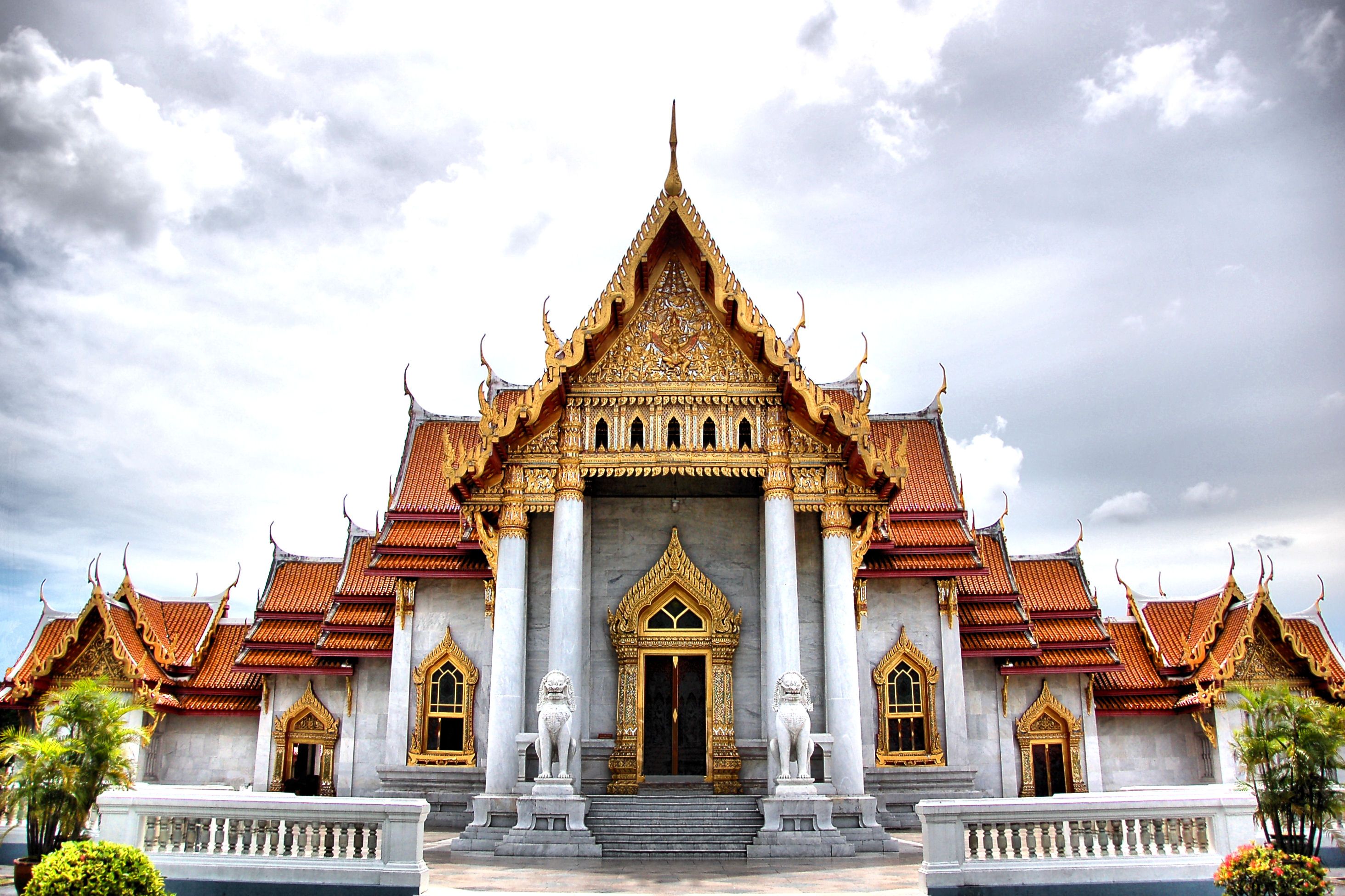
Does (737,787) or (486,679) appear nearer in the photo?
(737,787)

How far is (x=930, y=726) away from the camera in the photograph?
773 inches

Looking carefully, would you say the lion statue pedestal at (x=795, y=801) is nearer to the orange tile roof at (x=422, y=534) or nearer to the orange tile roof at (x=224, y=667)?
the orange tile roof at (x=422, y=534)

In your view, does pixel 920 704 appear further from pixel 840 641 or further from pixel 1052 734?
pixel 840 641

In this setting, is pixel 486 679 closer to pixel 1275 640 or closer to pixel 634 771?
pixel 634 771

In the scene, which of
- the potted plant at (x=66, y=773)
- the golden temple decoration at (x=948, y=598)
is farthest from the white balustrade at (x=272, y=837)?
the golden temple decoration at (x=948, y=598)

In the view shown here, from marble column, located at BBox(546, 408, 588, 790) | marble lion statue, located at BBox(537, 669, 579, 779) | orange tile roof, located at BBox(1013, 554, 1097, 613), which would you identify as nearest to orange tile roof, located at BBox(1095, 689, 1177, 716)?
orange tile roof, located at BBox(1013, 554, 1097, 613)

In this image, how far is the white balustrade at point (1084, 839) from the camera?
10375 mm

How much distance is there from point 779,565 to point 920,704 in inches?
237

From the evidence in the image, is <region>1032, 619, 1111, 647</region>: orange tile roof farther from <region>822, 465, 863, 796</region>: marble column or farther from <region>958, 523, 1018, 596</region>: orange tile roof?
<region>822, 465, 863, 796</region>: marble column

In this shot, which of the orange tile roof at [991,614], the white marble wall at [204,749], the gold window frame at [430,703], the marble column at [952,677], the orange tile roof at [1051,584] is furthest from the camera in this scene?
the orange tile roof at [1051,584]

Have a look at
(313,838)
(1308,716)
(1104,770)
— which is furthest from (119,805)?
(1104,770)

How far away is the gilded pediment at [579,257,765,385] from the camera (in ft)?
53.9

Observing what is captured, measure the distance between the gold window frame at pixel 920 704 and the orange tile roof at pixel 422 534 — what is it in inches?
336

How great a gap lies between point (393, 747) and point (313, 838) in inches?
352
